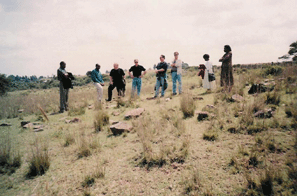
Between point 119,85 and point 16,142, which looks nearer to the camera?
point 16,142

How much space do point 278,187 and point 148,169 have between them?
1923 millimetres

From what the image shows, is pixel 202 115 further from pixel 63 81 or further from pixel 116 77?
pixel 63 81

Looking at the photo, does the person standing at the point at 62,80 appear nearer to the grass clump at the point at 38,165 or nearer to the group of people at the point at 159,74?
the group of people at the point at 159,74

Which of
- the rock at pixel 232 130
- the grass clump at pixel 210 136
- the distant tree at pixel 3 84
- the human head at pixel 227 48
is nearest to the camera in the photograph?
the grass clump at pixel 210 136

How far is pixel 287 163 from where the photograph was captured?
2.35 m

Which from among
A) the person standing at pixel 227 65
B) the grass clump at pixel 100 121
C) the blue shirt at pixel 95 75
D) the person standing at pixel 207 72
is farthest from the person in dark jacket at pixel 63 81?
the person standing at pixel 227 65

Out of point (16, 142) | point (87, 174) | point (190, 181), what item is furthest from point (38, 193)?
point (16, 142)

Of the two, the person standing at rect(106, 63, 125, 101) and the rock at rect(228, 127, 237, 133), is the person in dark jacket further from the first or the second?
the rock at rect(228, 127, 237, 133)

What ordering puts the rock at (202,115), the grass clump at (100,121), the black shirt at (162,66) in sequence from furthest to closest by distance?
the black shirt at (162,66) < the grass clump at (100,121) < the rock at (202,115)

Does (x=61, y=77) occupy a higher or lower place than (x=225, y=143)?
higher

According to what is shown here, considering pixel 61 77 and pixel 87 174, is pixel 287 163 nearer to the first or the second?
pixel 87 174

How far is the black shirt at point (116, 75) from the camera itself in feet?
29.1

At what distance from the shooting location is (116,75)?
892 cm

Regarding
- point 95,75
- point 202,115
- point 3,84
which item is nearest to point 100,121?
point 202,115
